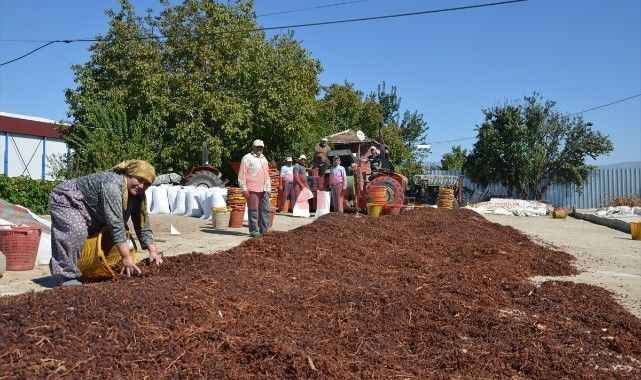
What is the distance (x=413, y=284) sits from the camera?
19.3ft

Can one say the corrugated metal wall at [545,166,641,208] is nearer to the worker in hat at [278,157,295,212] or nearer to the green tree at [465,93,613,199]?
the green tree at [465,93,613,199]

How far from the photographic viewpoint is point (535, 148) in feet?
84.9

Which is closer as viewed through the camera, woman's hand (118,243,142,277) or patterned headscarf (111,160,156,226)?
woman's hand (118,243,142,277)

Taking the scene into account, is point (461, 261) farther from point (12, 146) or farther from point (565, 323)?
point (12, 146)

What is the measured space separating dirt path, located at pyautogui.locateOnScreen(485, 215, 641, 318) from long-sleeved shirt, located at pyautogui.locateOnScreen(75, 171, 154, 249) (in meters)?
4.54

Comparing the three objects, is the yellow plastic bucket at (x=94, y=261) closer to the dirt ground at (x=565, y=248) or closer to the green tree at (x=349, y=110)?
the dirt ground at (x=565, y=248)

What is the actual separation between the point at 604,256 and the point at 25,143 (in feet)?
120

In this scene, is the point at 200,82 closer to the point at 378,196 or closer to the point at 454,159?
the point at 378,196

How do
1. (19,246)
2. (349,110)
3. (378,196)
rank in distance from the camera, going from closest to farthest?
(19,246)
(378,196)
(349,110)

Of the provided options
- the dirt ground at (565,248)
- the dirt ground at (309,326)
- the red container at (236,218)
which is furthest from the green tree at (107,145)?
the dirt ground at (309,326)

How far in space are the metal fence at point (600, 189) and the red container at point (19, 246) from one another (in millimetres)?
23961

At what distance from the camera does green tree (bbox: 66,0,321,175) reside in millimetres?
19875

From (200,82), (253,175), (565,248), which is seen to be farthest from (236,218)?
(200,82)

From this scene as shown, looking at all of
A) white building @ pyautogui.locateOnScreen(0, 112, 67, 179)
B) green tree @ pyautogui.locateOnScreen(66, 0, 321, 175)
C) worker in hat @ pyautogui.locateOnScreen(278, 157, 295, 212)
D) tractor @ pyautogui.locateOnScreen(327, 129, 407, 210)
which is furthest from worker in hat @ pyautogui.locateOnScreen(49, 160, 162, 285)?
white building @ pyautogui.locateOnScreen(0, 112, 67, 179)
